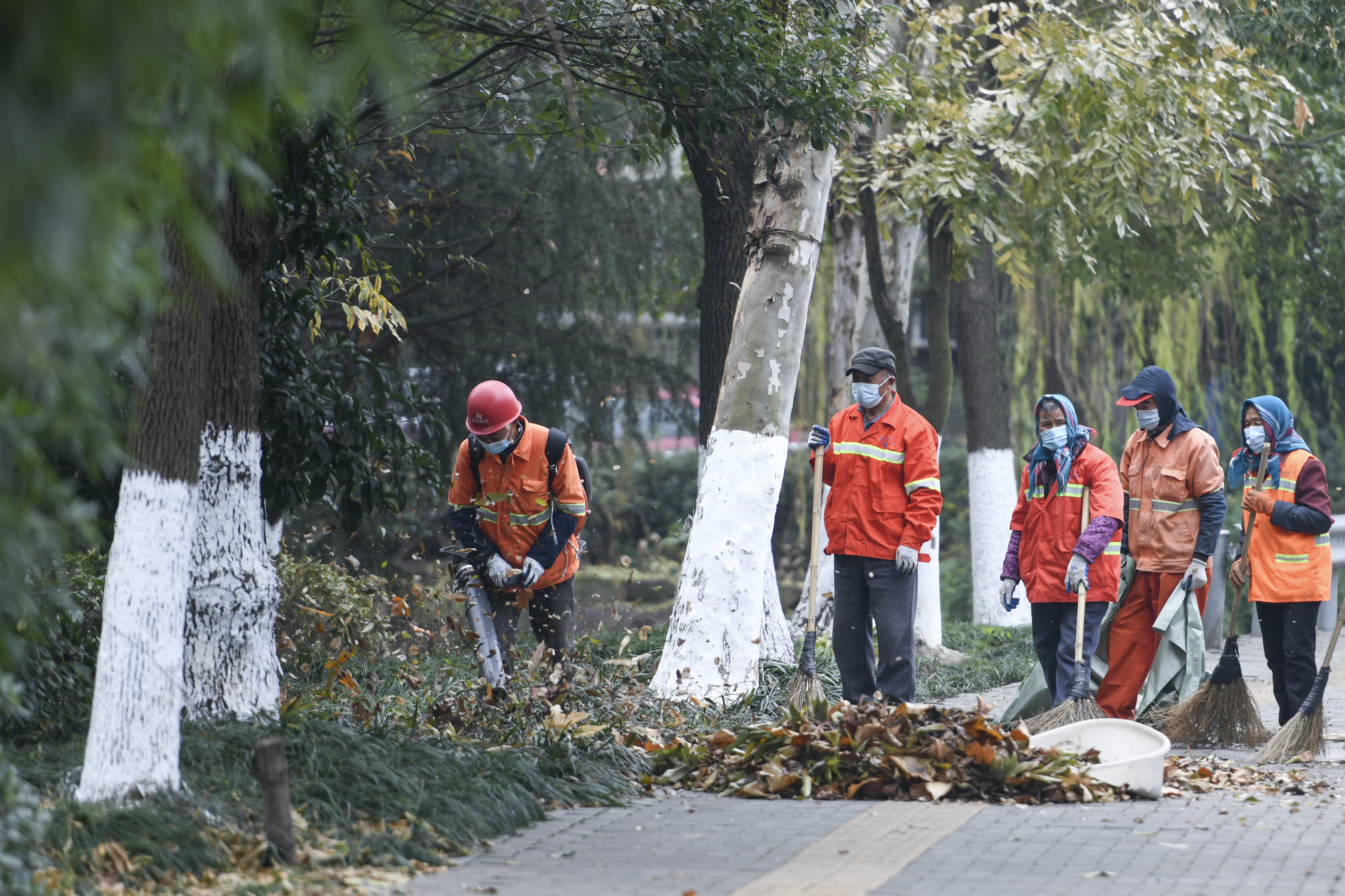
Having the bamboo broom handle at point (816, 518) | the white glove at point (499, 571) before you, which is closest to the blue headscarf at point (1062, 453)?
the bamboo broom handle at point (816, 518)

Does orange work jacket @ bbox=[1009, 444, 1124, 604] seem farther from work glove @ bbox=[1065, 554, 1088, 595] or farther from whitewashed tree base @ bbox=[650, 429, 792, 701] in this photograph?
whitewashed tree base @ bbox=[650, 429, 792, 701]

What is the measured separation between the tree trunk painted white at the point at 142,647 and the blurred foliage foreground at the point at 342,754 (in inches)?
5.5

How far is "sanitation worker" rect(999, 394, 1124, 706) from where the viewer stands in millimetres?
7305

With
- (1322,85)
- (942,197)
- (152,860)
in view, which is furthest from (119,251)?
(1322,85)

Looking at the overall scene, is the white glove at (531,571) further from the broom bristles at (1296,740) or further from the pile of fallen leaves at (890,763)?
the broom bristles at (1296,740)

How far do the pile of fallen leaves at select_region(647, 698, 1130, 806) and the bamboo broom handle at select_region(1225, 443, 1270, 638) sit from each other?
181 cm

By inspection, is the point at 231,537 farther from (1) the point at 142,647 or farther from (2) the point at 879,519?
(2) the point at 879,519

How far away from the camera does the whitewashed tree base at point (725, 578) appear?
7836 millimetres

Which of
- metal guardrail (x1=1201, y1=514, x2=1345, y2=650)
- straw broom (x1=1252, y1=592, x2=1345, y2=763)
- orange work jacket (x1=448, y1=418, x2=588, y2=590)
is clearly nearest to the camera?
straw broom (x1=1252, y1=592, x2=1345, y2=763)

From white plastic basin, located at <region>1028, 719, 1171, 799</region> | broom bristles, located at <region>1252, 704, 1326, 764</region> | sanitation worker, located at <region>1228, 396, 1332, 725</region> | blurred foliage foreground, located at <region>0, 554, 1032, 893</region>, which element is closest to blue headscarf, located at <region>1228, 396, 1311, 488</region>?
sanitation worker, located at <region>1228, 396, 1332, 725</region>

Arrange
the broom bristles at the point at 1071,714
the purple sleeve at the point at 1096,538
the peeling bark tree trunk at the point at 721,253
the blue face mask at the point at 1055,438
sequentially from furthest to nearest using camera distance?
1. the peeling bark tree trunk at the point at 721,253
2. the blue face mask at the point at 1055,438
3. the purple sleeve at the point at 1096,538
4. the broom bristles at the point at 1071,714

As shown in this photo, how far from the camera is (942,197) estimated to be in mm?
10773

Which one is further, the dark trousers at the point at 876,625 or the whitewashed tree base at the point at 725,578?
the whitewashed tree base at the point at 725,578

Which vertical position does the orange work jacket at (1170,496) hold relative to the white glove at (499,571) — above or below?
above
